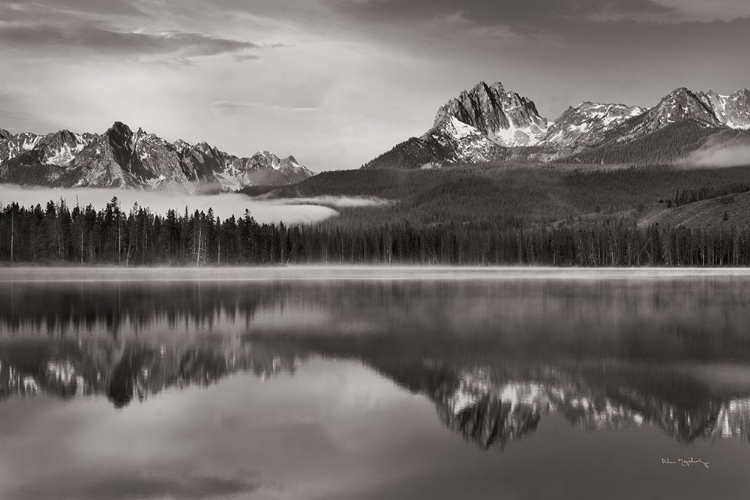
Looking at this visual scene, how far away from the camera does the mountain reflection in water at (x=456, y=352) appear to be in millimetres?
19469

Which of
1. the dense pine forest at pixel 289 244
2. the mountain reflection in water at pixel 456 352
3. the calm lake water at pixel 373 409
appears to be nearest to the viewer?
the calm lake water at pixel 373 409

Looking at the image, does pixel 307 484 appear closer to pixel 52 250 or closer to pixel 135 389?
pixel 135 389

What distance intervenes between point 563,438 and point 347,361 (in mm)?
10984

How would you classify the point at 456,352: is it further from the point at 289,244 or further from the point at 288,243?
the point at 288,243

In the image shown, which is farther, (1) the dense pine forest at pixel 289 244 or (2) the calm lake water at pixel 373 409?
(1) the dense pine forest at pixel 289 244

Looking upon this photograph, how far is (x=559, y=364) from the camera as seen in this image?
25469 mm

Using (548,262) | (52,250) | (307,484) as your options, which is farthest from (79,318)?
(548,262)

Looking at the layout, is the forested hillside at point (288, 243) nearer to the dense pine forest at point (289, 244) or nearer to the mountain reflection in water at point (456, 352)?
the dense pine forest at point (289, 244)

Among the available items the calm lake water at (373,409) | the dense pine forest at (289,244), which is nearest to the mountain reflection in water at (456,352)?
the calm lake water at (373,409)

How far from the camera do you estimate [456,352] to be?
2805 cm

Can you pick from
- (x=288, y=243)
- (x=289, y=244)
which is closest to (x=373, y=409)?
(x=289, y=244)

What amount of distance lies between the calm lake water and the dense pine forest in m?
93.1

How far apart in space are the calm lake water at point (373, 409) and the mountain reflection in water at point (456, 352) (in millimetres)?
120

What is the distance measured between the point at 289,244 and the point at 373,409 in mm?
141468
